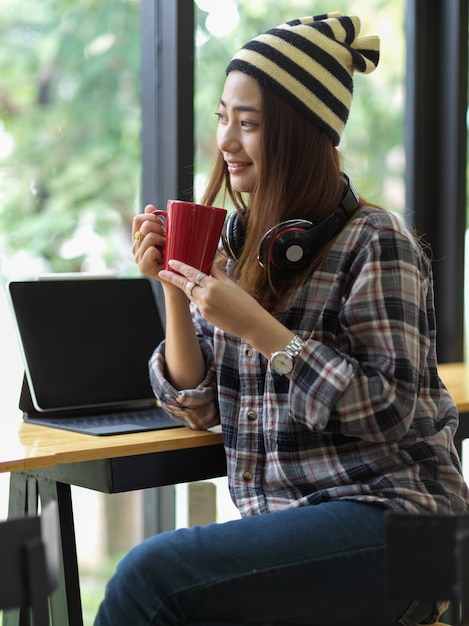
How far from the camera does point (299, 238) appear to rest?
1.43 meters

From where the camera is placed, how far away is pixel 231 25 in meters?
2.48

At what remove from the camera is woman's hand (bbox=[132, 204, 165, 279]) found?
155 cm

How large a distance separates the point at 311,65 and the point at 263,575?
794 millimetres

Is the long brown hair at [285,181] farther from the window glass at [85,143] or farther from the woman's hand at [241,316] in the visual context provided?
the window glass at [85,143]

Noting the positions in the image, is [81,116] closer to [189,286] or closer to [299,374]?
[189,286]

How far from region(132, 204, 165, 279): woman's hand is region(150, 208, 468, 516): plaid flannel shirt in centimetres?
20

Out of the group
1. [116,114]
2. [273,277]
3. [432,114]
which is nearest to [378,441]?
[273,277]

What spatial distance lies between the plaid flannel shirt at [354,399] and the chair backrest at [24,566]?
52 centimetres

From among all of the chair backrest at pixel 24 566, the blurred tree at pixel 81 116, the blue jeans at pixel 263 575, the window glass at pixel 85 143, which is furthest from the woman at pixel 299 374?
the window glass at pixel 85 143

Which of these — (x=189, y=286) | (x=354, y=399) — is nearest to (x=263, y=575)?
(x=354, y=399)

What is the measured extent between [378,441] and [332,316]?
21cm

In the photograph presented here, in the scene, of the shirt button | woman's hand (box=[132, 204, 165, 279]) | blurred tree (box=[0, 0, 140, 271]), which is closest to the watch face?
the shirt button

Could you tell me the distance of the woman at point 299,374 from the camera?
1267mm

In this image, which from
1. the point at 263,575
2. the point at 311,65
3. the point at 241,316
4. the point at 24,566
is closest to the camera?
the point at 24,566
